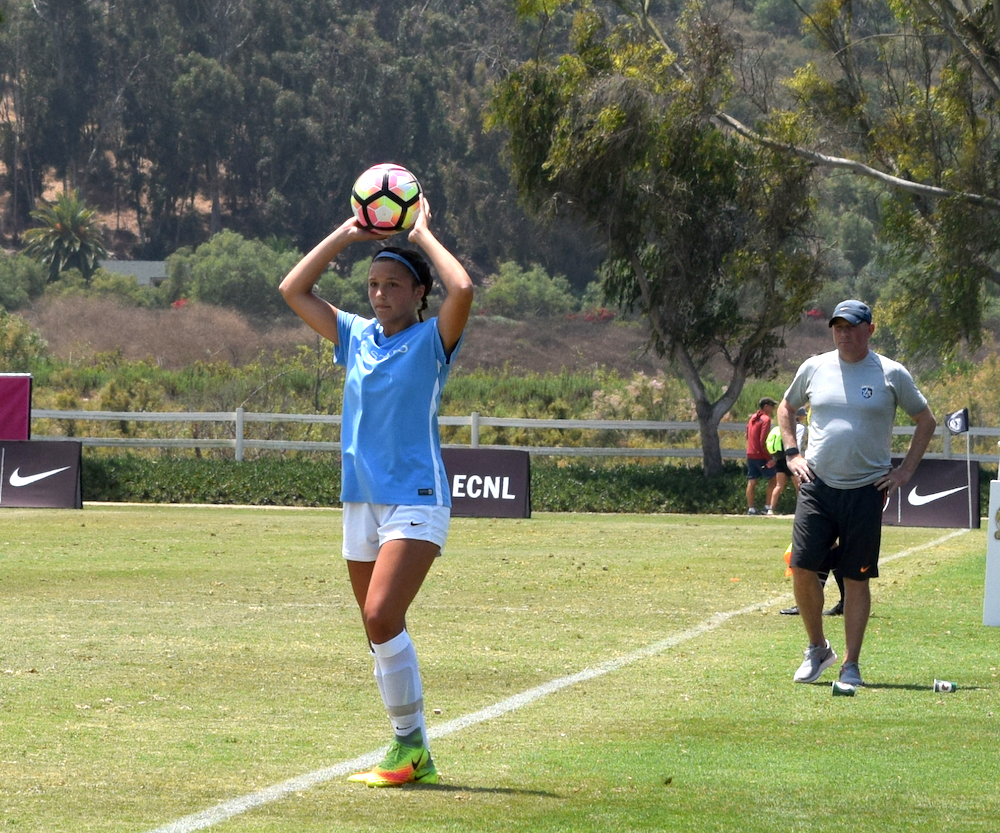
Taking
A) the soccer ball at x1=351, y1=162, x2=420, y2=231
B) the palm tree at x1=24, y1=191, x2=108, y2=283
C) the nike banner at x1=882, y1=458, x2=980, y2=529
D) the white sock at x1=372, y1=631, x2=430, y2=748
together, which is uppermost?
the palm tree at x1=24, y1=191, x2=108, y2=283

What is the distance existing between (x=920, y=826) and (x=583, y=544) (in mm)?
15139

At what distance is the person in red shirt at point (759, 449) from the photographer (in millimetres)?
27062

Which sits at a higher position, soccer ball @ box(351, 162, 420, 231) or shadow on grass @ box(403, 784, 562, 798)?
soccer ball @ box(351, 162, 420, 231)

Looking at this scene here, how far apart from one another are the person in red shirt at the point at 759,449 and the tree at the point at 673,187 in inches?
148

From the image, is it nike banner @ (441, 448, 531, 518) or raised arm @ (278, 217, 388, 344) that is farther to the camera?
nike banner @ (441, 448, 531, 518)

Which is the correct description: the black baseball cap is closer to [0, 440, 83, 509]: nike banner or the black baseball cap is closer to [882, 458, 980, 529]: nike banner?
[882, 458, 980, 529]: nike banner

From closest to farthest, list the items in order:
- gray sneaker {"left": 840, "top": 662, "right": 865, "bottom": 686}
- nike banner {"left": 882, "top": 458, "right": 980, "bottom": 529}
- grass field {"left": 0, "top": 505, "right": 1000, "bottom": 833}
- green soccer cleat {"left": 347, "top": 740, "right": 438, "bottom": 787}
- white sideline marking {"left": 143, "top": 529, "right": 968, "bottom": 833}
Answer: white sideline marking {"left": 143, "top": 529, "right": 968, "bottom": 833}
grass field {"left": 0, "top": 505, "right": 1000, "bottom": 833}
green soccer cleat {"left": 347, "top": 740, "right": 438, "bottom": 787}
gray sneaker {"left": 840, "top": 662, "right": 865, "bottom": 686}
nike banner {"left": 882, "top": 458, "right": 980, "bottom": 529}

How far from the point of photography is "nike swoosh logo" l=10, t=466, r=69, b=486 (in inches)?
1028

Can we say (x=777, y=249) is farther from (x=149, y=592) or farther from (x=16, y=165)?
(x=16, y=165)

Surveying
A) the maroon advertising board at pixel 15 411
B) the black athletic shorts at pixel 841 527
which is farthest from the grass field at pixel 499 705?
the maroon advertising board at pixel 15 411

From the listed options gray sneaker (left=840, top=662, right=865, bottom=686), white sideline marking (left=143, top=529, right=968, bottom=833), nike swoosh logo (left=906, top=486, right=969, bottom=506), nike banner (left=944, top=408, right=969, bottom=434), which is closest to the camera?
white sideline marking (left=143, top=529, right=968, bottom=833)

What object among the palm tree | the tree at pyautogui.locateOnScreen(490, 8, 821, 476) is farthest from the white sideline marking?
the palm tree

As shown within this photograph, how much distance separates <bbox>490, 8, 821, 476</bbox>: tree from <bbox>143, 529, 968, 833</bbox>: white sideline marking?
18.5m

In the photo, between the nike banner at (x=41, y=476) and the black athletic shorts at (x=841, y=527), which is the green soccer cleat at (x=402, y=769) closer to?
the black athletic shorts at (x=841, y=527)
